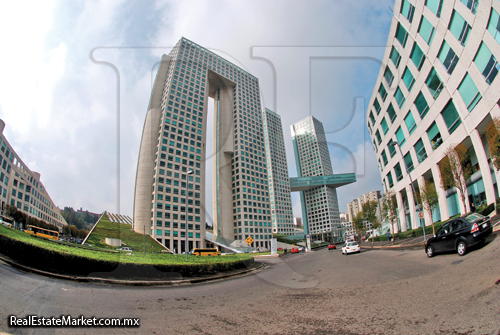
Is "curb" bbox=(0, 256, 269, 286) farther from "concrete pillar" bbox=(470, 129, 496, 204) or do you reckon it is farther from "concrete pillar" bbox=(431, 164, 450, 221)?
"concrete pillar" bbox=(431, 164, 450, 221)

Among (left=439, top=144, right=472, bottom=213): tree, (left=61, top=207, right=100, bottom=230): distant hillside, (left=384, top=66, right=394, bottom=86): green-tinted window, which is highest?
(left=384, top=66, right=394, bottom=86): green-tinted window

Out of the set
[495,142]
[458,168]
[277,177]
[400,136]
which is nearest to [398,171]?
[400,136]

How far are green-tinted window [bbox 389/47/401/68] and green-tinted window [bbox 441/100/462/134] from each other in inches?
527

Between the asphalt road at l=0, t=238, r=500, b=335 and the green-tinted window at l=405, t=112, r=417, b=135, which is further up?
the green-tinted window at l=405, t=112, r=417, b=135

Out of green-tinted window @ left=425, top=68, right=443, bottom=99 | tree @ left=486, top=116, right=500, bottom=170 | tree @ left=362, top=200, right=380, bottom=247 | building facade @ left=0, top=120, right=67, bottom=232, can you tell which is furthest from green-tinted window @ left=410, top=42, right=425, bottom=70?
building facade @ left=0, top=120, right=67, bottom=232

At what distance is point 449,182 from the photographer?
2552cm

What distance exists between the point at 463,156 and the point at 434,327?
2789cm

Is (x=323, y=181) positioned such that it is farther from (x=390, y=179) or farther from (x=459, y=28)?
(x=459, y=28)

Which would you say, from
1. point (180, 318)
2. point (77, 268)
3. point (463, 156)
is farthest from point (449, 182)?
point (77, 268)

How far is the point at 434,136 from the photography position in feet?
98.5

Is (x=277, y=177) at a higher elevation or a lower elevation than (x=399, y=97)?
higher

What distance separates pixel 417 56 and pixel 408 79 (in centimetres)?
397

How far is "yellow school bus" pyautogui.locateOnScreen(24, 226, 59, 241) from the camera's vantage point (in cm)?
714

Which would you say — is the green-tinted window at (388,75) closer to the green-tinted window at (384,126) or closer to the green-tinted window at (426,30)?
the green-tinted window at (384,126)
